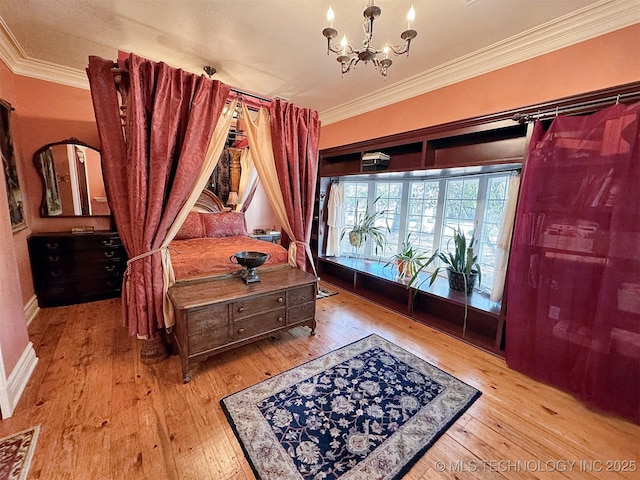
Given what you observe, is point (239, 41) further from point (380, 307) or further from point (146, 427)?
point (380, 307)

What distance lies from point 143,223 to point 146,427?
52.1 inches

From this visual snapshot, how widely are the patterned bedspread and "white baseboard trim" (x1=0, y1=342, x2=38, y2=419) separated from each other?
3.60ft

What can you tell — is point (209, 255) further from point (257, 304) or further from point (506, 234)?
point (506, 234)

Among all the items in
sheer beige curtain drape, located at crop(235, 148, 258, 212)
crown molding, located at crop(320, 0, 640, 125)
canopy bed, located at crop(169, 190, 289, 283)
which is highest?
crown molding, located at crop(320, 0, 640, 125)

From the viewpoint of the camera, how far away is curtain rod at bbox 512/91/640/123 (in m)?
1.65

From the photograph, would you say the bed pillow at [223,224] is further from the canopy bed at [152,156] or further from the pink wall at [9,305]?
the pink wall at [9,305]

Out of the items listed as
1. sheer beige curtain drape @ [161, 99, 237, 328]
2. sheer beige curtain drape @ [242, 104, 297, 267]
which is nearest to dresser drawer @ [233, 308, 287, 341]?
sheer beige curtain drape @ [161, 99, 237, 328]

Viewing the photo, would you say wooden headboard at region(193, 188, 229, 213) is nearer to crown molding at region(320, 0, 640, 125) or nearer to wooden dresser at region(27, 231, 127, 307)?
wooden dresser at region(27, 231, 127, 307)

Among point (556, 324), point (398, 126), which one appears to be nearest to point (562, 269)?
point (556, 324)

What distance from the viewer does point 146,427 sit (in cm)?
149

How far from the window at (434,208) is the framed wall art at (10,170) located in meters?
3.76

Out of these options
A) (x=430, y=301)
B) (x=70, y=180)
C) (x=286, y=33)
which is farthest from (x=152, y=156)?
(x=430, y=301)

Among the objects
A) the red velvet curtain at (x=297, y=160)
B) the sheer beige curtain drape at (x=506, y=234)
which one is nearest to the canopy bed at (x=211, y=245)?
the red velvet curtain at (x=297, y=160)

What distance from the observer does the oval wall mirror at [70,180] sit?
9.86 ft
